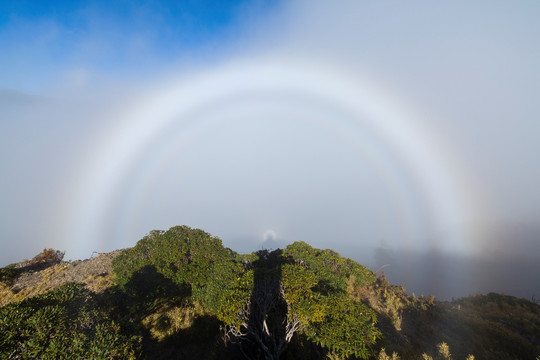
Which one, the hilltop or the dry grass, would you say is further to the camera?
the dry grass

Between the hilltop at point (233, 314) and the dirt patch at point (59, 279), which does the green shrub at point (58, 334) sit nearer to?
the hilltop at point (233, 314)

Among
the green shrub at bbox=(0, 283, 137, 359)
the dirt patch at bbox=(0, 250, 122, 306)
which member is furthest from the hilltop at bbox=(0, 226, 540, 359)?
the dirt patch at bbox=(0, 250, 122, 306)

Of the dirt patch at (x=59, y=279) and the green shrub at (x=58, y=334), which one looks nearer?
the green shrub at (x=58, y=334)

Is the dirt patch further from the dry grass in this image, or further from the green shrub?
the green shrub

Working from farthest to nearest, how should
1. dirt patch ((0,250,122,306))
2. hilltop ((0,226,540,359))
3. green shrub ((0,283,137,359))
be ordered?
dirt patch ((0,250,122,306)) → hilltop ((0,226,540,359)) → green shrub ((0,283,137,359))

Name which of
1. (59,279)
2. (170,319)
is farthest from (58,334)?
(59,279)

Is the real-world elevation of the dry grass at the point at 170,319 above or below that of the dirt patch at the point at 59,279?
below

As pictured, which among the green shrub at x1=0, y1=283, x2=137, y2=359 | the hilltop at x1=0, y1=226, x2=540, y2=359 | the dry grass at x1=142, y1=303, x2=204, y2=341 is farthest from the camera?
the dry grass at x1=142, y1=303, x2=204, y2=341

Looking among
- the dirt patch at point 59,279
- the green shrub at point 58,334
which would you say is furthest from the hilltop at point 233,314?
the dirt patch at point 59,279

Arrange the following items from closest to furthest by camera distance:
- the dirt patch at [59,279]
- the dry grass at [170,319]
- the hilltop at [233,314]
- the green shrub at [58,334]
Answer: the green shrub at [58,334]
the hilltop at [233,314]
the dry grass at [170,319]
the dirt patch at [59,279]

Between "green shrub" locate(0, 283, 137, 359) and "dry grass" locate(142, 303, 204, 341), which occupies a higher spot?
"green shrub" locate(0, 283, 137, 359)
